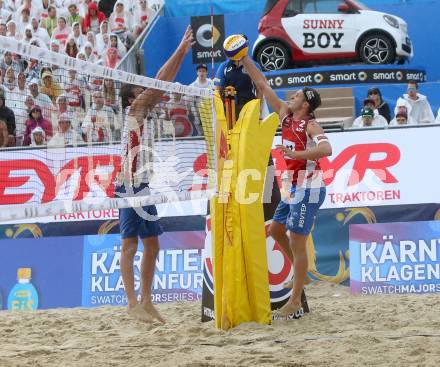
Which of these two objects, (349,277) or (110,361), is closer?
(110,361)

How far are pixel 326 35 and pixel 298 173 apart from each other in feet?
31.1

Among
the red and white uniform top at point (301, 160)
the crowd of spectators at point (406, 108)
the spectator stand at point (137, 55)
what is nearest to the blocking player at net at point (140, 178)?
the red and white uniform top at point (301, 160)

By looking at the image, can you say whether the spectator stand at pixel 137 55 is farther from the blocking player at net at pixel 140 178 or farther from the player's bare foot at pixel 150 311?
the player's bare foot at pixel 150 311

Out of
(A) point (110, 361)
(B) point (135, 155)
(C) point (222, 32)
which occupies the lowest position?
(A) point (110, 361)

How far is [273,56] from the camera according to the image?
53.2 ft

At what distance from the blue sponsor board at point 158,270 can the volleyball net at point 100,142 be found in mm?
1976

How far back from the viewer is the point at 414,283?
29.3 ft

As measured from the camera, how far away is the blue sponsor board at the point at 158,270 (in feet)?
30.0

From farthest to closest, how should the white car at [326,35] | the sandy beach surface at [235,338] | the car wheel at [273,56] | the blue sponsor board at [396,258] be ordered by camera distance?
the car wheel at [273,56] → the white car at [326,35] → the blue sponsor board at [396,258] → the sandy beach surface at [235,338]

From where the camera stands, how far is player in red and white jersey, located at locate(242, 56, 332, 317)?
269 inches

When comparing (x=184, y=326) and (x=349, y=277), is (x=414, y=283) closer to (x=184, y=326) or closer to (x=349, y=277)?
(x=349, y=277)

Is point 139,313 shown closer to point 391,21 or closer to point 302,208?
point 302,208

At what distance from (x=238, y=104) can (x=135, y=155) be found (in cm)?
109

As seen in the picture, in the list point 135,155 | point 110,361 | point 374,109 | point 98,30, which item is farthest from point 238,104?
point 98,30
